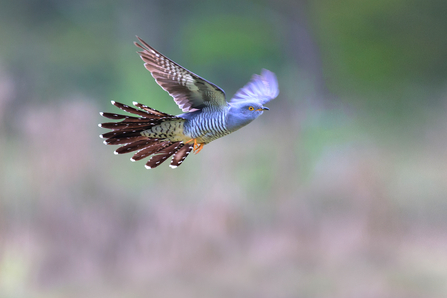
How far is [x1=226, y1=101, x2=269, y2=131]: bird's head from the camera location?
830 mm

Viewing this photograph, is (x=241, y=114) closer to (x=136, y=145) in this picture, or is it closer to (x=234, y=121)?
(x=234, y=121)

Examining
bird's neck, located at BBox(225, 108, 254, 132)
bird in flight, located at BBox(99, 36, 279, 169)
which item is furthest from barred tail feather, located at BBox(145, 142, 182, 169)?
bird's neck, located at BBox(225, 108, 254, 132)

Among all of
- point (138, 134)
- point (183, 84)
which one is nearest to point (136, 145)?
point (138, 134)

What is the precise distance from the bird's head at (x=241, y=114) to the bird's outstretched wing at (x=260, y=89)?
0.27 meters

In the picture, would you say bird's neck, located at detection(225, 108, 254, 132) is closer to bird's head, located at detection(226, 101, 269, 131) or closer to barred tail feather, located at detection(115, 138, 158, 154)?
bird's head, located at detection(226, 101, 269, 131)

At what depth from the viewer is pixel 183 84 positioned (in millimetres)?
896

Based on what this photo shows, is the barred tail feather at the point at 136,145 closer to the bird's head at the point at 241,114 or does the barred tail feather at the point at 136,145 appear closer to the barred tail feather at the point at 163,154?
the barred tail feather at the point at 163,154

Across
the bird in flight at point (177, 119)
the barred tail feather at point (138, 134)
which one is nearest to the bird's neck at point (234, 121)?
the bird in flight at point (177, 119)

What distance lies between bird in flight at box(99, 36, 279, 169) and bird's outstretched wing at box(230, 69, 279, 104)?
24cm

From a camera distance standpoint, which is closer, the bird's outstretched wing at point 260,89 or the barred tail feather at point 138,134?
the barred tail feather at point 138,134

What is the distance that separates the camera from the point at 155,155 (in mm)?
970

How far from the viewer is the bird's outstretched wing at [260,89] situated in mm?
1146

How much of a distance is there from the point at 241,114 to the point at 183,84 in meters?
0.14

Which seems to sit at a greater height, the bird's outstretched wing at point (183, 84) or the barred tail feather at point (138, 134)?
the bird's outstretched wing at point (183, 84)
